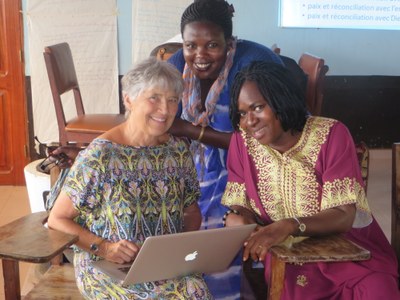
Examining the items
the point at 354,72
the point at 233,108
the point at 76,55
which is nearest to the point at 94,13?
the point at 76,55

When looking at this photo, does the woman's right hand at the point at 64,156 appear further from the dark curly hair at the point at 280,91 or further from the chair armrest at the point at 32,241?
the dark curly hair at the point at 280,91

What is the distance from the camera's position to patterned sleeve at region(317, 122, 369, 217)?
5.91 feet

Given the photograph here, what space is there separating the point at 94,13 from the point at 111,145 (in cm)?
305

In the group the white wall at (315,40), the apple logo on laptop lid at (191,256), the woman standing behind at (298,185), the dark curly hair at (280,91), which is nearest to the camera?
the apple logo on laptop lid at (191,256)

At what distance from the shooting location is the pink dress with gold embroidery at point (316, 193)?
177 centimetres

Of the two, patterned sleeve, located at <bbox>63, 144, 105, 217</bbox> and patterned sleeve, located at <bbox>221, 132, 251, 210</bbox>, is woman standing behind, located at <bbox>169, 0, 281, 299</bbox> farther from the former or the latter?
patterned sleeve, located at <bbox>63, 144, 105, 217</bbox>

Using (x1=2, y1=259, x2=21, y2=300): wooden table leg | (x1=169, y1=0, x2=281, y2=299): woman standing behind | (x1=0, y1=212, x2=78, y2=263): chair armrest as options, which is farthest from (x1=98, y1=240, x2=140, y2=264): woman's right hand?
(x1=169, y1=0, x2=281, y2=299): woman standing behind

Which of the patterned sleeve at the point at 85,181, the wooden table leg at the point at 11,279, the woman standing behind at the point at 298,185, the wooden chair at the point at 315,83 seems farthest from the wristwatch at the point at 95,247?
the wooden chair at the point at 315,83

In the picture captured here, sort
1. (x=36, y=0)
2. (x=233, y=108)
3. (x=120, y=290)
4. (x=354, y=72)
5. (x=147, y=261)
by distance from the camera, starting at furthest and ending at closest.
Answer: (x=354, y=72) → (x=36, y=0) → (x=233, y=108) → (x=120, y=290) → (x=147, y=261)

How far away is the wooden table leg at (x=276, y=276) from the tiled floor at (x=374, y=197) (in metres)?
1.95

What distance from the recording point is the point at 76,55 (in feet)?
15.3

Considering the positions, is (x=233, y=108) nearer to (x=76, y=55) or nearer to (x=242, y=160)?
(x=242, y=160)

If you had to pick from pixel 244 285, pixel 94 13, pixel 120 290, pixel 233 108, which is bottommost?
pixel 244 285

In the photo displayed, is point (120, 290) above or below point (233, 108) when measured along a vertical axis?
below
